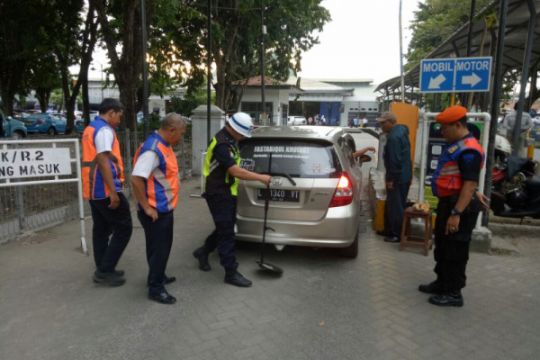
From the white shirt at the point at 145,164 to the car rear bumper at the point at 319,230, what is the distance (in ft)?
5.26

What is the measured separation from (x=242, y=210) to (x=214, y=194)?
0.79 metres

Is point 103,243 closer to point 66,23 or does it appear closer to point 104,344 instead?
point 104,344

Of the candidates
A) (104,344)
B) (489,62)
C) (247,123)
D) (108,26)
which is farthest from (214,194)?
(108,26)

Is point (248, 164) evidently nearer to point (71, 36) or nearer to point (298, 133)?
point (298, 133)

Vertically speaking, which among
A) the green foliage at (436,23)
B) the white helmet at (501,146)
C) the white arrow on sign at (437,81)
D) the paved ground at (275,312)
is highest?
the green foliage at (436,23)

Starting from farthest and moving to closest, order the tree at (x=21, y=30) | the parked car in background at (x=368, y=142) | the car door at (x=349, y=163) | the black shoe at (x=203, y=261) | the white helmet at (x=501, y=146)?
the tree at (x=21, y=30), the parked car in background at (x=368, y=142), the white helmet at (x=501, y=146), the car door at (x=349, y=163), the black shoe at (x=203, y=261)

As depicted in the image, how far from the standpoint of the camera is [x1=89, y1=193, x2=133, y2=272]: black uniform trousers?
14.1ft

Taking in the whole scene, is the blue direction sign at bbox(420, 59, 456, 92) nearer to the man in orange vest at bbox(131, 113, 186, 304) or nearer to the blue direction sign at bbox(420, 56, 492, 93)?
the blue direction sign at bbox(420, 56, 492, 93)

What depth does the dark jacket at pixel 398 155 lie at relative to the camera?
5.80 metres

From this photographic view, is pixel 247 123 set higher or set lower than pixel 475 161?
higher

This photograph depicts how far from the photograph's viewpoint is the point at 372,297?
4.29m

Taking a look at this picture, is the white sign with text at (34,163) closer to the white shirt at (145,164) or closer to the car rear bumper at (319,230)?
the white shirt at (145,164)

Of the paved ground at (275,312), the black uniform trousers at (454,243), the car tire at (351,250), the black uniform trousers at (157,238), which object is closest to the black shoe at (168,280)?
the paved ground at (275,312)

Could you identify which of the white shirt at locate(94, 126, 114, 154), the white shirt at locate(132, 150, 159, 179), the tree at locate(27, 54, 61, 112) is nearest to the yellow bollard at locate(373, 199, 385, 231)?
the white shirt at locate(132, 150, 159, 179)
